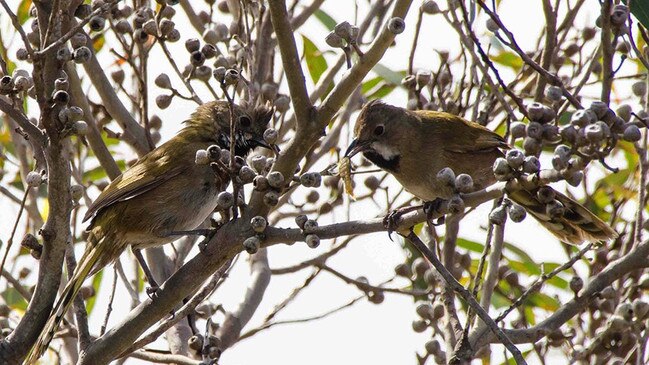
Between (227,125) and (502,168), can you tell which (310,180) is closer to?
(502,168)

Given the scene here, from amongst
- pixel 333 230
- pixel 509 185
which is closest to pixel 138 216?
pixel 333 230

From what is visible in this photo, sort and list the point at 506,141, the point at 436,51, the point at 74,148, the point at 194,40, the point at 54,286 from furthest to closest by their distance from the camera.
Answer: the point at 74,148 → the point at 436,51 → the point at 506,141 → the point at 194,40 → the point at 54,286

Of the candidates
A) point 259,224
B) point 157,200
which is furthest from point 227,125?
point 259,224

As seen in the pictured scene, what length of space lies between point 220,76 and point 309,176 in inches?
22.7

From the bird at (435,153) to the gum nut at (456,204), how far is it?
201 centimetres

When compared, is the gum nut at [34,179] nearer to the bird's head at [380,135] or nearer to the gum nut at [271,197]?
the gum nut at [271,197]

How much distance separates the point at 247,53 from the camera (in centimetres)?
511

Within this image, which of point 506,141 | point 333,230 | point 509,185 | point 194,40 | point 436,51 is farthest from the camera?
point 436,51

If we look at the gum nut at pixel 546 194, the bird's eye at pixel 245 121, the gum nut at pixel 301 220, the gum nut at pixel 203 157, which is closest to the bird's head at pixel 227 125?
the bird's eye at pixel 245 121

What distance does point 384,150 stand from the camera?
19.7ft

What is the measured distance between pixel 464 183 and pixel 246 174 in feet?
3.08

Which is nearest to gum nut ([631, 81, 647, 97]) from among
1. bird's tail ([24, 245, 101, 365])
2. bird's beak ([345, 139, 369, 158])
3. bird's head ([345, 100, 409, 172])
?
bird's head ([345, 100, 409, 172])

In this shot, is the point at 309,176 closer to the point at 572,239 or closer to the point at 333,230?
the point at 333,230

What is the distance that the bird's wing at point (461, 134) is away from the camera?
564cm
